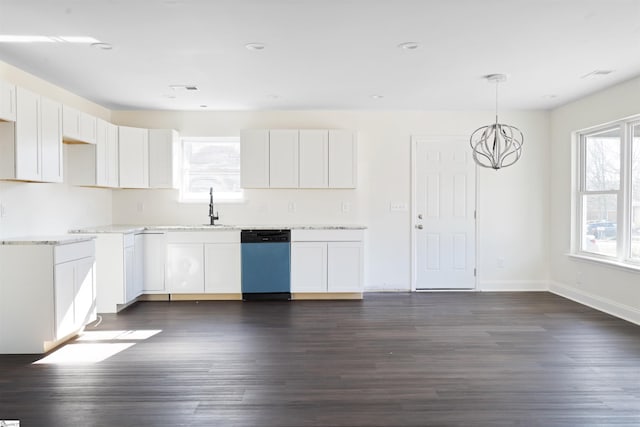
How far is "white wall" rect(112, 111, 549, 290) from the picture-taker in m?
5.76

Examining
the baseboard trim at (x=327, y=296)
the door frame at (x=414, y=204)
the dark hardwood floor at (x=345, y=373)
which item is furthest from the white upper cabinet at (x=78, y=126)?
the door frame at (x=414, y=204)

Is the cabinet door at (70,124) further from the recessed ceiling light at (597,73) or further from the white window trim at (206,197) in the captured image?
the recessed ceiling light at (597,73)

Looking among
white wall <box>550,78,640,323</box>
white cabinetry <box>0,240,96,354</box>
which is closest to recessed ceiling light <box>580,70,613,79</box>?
white wall <box>550,78,640,323</box>

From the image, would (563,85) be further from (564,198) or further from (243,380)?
(243,380)

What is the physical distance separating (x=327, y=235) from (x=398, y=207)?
119 centimetres

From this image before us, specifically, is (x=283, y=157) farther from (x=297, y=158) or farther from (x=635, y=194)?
(x=635, y=194)

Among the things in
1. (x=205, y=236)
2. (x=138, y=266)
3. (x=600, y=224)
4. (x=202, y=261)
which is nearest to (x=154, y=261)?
(x=138, y=266)

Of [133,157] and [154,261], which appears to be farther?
[133,157]

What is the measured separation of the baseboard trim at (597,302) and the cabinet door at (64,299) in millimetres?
5450

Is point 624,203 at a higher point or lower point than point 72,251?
higher

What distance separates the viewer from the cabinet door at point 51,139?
12.2 feet

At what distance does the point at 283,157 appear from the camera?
5484mm

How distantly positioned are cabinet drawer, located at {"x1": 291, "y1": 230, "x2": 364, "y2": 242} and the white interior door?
1.01m

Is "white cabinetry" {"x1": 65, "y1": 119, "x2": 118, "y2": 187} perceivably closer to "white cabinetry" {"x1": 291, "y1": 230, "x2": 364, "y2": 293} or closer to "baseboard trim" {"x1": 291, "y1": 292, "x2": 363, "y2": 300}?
"white cabinetry" {"x1": 291, "y1": 230, "x2": 364, "y2": 293}
